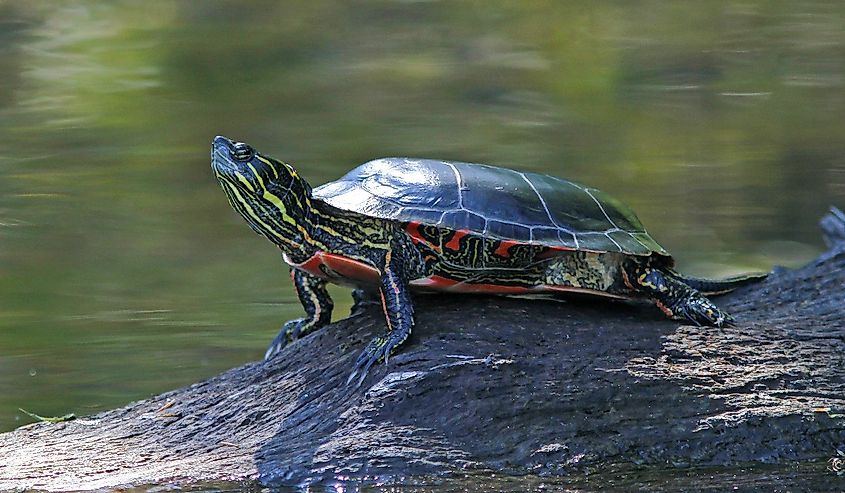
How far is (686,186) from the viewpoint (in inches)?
325

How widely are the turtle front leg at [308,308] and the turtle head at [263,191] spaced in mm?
365

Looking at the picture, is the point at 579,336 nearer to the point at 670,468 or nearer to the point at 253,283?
the point at 670,468

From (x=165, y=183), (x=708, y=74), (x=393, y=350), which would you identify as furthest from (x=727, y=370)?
(x=708, y=74)

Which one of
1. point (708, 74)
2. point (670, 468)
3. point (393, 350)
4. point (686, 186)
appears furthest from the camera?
point (708, 74)

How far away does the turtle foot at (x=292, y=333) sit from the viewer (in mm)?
3660

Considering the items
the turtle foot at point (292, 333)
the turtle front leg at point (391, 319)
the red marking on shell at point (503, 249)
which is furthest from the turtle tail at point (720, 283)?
the turtle foot at point (292, 333)

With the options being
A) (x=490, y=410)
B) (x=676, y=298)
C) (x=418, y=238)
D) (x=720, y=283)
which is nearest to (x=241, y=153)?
(x=418, y=238)

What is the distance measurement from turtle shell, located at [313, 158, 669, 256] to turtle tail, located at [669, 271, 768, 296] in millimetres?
→ 506

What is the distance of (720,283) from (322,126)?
5173mm

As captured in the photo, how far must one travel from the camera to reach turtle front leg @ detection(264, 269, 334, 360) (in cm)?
358

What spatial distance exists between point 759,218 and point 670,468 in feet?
17.5

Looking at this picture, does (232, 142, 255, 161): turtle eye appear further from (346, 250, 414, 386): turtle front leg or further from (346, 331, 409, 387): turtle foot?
(346, 331, 409, 387): turtle foot

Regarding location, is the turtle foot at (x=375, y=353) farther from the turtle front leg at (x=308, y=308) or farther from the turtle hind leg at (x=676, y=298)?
the turtle hind leg at (x=676, y=298)

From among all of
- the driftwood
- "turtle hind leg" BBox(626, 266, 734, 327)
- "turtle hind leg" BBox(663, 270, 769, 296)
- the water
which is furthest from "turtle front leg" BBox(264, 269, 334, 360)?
the water
